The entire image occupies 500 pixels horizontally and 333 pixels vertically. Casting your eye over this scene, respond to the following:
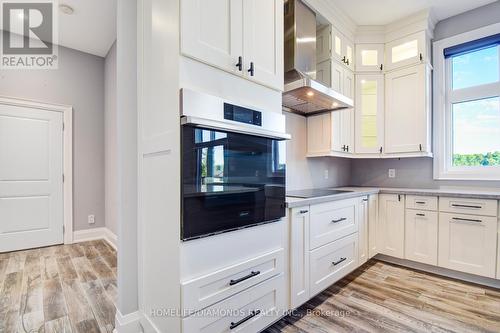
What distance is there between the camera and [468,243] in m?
2.38

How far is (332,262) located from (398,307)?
57 cm

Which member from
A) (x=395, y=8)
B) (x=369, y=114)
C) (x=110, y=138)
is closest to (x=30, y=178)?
(x=110, y=138)

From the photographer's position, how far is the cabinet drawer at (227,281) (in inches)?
46.2

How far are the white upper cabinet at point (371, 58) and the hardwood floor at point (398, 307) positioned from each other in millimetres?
2419

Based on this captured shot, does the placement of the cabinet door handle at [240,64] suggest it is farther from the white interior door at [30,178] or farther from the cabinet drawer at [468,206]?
the white interior door at [30,178]

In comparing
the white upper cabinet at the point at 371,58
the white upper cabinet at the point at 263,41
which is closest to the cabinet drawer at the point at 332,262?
the white upper cabinet at the point at 263,41

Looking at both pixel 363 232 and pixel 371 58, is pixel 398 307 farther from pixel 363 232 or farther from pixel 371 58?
pixel 371 58

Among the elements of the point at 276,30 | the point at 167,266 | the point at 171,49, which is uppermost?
the point at 276,30

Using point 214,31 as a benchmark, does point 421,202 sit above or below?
below

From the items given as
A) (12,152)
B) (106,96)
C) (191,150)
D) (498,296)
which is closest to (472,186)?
(498,296)

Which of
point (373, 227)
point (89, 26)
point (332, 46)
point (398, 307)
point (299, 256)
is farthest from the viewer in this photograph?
point (89, 26)

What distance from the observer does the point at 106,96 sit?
147 inches

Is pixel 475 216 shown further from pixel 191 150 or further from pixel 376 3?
pixel 191 150

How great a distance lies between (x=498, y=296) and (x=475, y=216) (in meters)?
0.69
